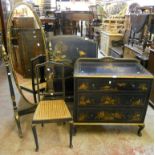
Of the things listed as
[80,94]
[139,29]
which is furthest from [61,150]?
[139,29]

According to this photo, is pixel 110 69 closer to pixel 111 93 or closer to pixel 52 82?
pixel 111 93

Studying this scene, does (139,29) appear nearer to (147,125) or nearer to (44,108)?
(147,125)

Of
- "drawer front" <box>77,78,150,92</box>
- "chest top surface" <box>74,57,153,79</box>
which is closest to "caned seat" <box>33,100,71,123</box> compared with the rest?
"drawer front" <box>77,78,150,92</box>

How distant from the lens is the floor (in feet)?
5.91

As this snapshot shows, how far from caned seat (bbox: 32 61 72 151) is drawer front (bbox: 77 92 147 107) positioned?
21 centimetres

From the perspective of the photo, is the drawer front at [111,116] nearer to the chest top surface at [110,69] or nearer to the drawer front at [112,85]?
the drawer front at [112,85]

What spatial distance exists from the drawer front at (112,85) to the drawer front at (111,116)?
25 cm

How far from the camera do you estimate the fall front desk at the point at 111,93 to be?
1714 millimetres

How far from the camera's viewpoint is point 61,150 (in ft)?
5.93

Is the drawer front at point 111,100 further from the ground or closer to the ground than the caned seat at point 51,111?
further from the ground

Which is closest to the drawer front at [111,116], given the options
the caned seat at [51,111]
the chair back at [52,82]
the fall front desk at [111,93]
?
the fall front desk at [111,93]

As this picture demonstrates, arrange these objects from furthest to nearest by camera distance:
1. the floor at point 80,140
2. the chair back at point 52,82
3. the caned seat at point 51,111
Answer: the chair back at point 52,82 → the floor at point 80,140 → the caned seat at point 51,111

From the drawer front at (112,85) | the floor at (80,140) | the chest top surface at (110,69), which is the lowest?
the floor at (80,140)

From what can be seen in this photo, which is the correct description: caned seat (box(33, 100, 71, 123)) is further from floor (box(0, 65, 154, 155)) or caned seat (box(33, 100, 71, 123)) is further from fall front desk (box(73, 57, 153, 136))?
floor (box(0, 65, 154, 155))
